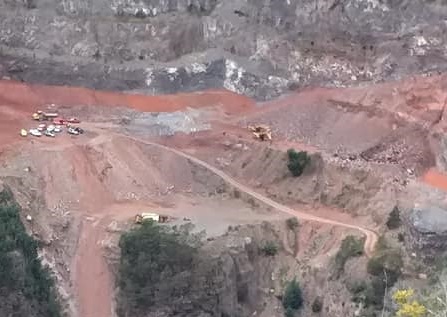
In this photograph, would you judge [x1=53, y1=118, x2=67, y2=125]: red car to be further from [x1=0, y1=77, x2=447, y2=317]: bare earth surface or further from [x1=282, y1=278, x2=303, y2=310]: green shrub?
[x1=282, y1=278, x2=303, y2=310]: green shrub

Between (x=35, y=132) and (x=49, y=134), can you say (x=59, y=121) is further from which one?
(x=35, y=132)

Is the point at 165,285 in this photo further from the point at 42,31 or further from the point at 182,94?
the point at 42,31

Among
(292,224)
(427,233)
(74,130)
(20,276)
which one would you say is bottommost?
(20,276)

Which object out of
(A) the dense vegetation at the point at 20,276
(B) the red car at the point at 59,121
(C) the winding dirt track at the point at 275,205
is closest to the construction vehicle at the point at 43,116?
(B) the red car at the point at 59,121

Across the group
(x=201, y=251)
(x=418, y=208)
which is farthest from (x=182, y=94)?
(x=418, y=208)

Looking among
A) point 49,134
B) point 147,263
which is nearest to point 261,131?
point 49,134

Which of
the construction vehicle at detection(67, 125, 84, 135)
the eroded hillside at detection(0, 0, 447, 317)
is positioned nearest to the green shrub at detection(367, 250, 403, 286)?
the eroded hillside at detection(0, 0, 447, 317)

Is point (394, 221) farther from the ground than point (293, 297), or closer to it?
farther from the ground

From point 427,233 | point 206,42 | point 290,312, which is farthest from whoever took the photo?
point 206,42
